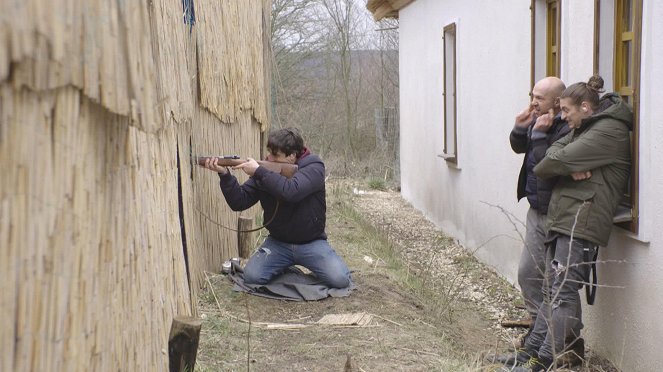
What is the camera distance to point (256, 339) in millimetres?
5273

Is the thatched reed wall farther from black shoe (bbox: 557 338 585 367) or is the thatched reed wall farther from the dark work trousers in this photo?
black shoe (bbox: 557 338 585 367)

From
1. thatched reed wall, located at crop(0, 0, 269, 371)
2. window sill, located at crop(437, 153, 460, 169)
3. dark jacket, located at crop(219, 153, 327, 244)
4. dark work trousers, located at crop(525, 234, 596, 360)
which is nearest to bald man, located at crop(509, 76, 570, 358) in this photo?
dark work trousers, located at crop(525, 234, 596, 360)

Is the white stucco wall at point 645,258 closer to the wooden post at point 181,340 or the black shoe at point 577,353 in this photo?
the black shoe at point 577,353

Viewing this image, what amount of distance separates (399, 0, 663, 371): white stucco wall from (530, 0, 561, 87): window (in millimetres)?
196

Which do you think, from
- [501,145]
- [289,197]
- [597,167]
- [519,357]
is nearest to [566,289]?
[519,357]

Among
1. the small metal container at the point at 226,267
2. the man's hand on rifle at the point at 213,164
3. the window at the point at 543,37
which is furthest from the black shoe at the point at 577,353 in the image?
the small metal container at the point at 226,267

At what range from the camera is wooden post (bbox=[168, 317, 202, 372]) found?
143 inches

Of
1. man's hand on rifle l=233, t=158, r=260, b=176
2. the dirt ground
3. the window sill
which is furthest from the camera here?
the window sill

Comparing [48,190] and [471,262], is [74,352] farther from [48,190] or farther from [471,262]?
[471,262]

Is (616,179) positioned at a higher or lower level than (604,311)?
higher

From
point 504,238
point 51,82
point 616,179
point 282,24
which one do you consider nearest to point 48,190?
point 51,82

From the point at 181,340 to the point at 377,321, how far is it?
2.35 m

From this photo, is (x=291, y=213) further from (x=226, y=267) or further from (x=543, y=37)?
(x=543, y=37)

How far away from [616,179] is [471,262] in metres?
4.11
